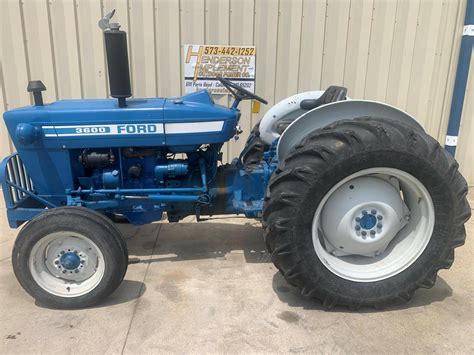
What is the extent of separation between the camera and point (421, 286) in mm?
2617

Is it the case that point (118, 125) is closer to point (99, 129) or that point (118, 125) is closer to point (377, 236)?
point (99, 129)

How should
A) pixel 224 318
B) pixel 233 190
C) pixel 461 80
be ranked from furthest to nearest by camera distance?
1. pixel 461 80
2. pixel 233 190
3. pixel 224 318

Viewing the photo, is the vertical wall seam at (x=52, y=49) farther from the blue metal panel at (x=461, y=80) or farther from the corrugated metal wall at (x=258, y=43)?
the blue metal panel at (x=461, y=80)

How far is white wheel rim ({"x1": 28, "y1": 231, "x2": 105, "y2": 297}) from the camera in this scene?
258cm

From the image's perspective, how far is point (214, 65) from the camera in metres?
4.68

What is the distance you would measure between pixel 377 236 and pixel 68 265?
195 centimetres

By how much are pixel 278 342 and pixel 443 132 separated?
4.00 m

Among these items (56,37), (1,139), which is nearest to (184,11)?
(56,37)

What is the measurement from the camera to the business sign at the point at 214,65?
4.64 meters

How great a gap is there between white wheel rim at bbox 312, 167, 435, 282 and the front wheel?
1250 millimetres

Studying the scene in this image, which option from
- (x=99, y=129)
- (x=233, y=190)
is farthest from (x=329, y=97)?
(x=99, y=129)

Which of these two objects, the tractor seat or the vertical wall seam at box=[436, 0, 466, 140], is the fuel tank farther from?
the vertical wall seam at box=[436, 0, 466, 140]

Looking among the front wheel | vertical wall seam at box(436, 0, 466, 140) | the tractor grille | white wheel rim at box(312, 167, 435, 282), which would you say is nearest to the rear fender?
white wheel rim at box(312, 167, 435, 282)

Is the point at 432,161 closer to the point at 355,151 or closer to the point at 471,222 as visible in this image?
the point at 355,151
